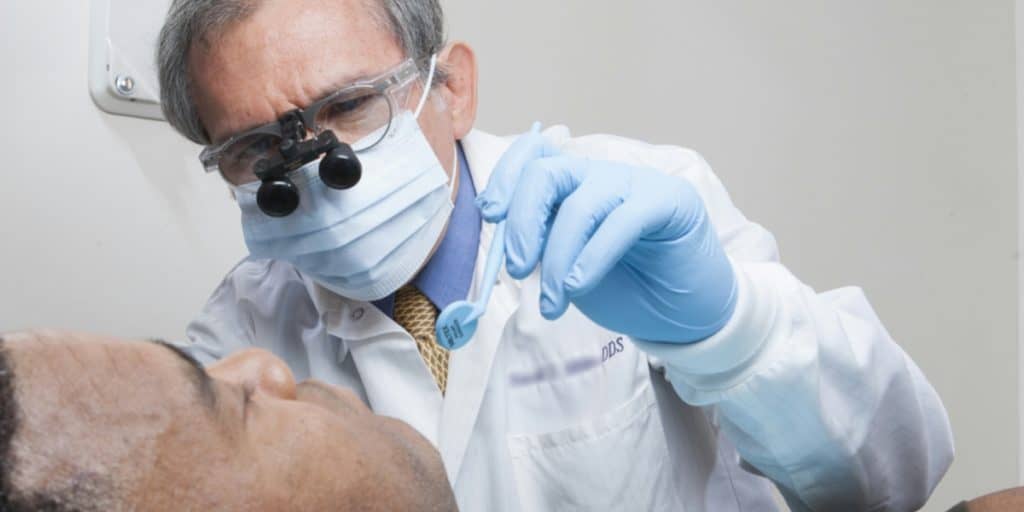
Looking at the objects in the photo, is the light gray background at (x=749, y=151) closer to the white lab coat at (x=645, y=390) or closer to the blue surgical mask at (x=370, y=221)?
the white lab coat at (x=645, y=390)

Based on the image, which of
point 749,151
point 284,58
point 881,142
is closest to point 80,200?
point 284,58

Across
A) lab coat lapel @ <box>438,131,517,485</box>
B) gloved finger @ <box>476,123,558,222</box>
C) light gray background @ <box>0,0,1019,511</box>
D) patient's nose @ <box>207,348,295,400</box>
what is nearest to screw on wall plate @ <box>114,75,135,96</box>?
light gray background @ <box>0,0,1019,511</box>

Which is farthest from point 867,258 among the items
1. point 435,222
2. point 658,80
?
point 435,222

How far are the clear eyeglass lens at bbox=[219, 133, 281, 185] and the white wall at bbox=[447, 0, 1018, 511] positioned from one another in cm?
103

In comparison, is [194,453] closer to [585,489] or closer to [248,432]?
[248,432]

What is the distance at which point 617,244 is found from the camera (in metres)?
0.97

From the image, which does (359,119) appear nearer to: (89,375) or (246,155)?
(246,155)

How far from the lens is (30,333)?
673 millimetres

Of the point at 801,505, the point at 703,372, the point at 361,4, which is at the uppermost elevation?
the point at 361,4

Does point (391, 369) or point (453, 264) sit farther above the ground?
point (453, 264)

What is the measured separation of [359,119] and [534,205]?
0.40 meters

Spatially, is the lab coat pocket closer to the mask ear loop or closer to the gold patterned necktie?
the gold patterned necktie

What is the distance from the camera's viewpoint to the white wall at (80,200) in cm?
162

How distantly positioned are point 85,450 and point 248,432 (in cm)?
14
